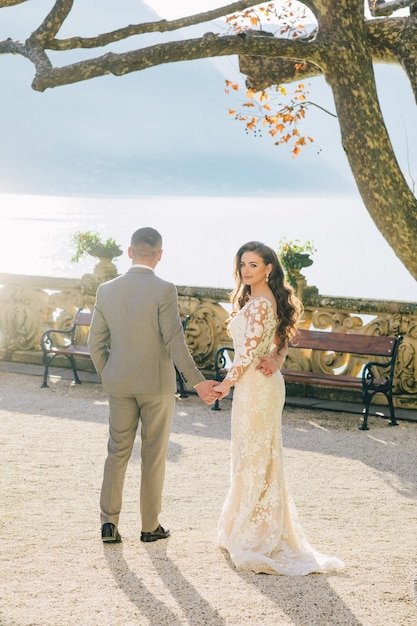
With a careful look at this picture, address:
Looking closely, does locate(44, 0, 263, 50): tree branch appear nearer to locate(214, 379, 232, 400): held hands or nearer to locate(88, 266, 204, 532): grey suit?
locate(88, 266, 204, 532): grey suit

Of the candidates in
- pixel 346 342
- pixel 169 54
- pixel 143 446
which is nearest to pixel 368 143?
pixel 169 54

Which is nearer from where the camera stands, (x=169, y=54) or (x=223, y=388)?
(x=169, y=54)

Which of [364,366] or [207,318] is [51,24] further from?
[207,318]

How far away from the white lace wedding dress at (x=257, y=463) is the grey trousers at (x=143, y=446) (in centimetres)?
46

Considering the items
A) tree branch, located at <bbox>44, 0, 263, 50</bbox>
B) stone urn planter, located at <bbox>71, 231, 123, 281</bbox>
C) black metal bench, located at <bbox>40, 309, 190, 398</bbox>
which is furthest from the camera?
stone urn planter, located at <bbox>71, 231, 123, 281</bbox>

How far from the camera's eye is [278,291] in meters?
6.48

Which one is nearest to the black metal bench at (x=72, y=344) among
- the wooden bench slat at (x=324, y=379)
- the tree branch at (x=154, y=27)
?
the wooden bench slat at (x=324, y=379)

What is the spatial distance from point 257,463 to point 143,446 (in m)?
0.74

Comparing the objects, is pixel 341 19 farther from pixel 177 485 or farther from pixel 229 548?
pixel 177 485

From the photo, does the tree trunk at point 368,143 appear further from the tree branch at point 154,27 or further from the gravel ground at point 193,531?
the gravel ground at point 193,531

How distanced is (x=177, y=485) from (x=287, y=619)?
3128mm

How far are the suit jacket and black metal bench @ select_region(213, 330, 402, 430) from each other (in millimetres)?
4778

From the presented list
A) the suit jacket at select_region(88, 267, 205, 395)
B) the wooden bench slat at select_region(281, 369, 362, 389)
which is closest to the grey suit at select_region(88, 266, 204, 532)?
the suit jacket at select_region(88, 267, 205, 395)

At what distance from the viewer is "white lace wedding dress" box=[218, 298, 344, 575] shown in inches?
248
